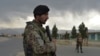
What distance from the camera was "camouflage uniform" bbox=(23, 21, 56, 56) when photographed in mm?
5188

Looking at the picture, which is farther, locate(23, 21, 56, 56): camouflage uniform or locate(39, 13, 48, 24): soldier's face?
locate(39, 13, 48, 24): soldier's face

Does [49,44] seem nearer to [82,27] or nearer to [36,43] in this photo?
[36,43]

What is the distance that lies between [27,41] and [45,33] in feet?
1.05

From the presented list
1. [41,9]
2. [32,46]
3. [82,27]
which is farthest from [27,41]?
[82,27]

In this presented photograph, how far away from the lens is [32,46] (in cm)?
520

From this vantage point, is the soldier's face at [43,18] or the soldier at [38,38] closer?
the soldier at [38,38]

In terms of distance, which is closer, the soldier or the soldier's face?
the soldier

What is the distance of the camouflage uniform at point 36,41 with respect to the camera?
519 centimetres

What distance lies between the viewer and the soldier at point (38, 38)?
5.19 metres

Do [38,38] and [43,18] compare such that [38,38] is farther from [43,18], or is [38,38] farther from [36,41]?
[43,18]

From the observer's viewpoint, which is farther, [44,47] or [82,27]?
[82,27]

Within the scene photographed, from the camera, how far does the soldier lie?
5.19m

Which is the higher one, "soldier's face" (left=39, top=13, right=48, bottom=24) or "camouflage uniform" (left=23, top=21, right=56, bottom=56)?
"soldier's face" (left=39, top=13, right=48, bottom=24)

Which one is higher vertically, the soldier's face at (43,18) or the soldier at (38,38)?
the soldier's face at (43,18)
